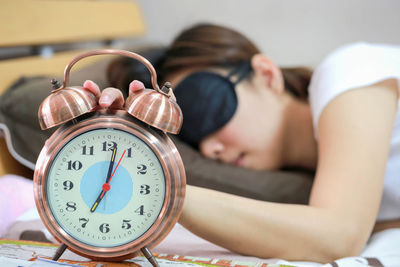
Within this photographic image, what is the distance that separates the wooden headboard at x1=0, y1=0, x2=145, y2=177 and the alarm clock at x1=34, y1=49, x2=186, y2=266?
670mm

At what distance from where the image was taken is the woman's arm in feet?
2.41

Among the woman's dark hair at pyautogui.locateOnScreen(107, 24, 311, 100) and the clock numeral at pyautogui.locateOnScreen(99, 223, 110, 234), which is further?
the woman's dark hair at pyautogui.locateOnScreen(107, 24, 311, 100)

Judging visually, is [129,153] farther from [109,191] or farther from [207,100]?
[207,100]

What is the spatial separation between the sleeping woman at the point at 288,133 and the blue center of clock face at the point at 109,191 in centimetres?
10

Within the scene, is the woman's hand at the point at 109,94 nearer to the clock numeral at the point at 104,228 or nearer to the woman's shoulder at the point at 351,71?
the clock numeral at the point at 104,228

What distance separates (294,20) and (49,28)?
151 cm

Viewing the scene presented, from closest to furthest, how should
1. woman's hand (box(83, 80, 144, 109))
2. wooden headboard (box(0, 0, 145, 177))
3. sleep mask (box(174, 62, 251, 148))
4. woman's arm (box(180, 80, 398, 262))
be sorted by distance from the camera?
1. woman's hand (box(83, 80, 144, 109))
2. woman's arm (box(180, 80, 398, 262))
3. sleep mask (box(174, 62, 251, 148))
4. wooden headboard (box(0, 0, 145, 177))

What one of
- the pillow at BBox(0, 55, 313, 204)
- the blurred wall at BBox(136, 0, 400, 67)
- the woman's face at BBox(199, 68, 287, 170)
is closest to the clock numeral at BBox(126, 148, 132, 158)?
the pillow at BBox(0, 55, 313, 204)

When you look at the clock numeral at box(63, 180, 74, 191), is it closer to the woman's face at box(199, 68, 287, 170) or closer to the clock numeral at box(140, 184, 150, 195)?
the clock numeral at box(140, 184, 150, 195)

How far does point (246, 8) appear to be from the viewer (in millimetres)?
2609

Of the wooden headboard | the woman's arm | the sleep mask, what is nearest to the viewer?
the woman's arm

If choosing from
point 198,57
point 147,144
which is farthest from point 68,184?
point 198,57

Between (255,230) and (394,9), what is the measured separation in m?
2.16

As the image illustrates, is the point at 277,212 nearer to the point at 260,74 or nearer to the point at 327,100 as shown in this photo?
the point at 327,100
